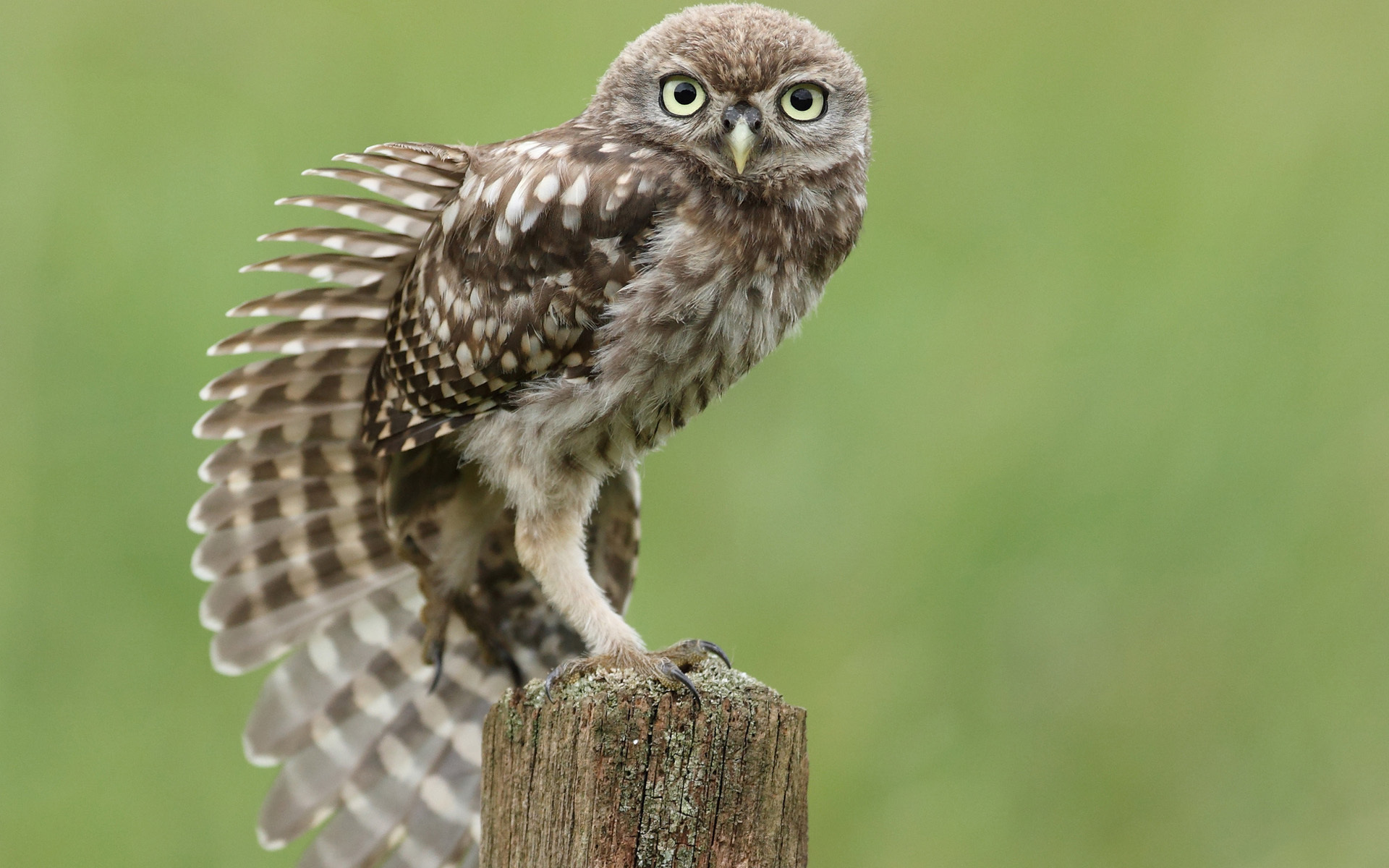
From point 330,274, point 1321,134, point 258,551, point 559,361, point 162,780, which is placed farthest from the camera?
point 1321,134

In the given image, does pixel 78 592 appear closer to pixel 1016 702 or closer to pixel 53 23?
Answer: pixel 53 23

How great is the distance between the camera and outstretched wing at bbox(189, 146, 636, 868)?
296 centimetres

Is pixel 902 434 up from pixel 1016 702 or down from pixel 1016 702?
up

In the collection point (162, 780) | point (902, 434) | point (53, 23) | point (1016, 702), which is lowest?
point (162, 780)

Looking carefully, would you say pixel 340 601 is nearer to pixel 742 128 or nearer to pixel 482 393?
pixel 482 393

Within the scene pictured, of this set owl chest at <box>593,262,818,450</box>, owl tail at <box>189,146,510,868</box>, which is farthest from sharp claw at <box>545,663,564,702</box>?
owl tail at <box>189,146,510,868</box>

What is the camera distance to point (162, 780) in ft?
11.7

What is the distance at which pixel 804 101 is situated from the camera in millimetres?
2533

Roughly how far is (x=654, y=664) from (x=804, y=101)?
111 centimetres

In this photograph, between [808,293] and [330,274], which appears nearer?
[808,293]

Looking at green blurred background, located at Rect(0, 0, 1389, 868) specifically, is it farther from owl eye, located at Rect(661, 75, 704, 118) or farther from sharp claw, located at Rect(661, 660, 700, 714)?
owl eye, located at Rect(661, 75, 704, 118)

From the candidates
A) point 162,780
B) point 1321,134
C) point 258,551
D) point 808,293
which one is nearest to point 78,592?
point 162,780

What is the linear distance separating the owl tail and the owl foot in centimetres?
95

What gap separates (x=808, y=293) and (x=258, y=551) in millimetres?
1467
